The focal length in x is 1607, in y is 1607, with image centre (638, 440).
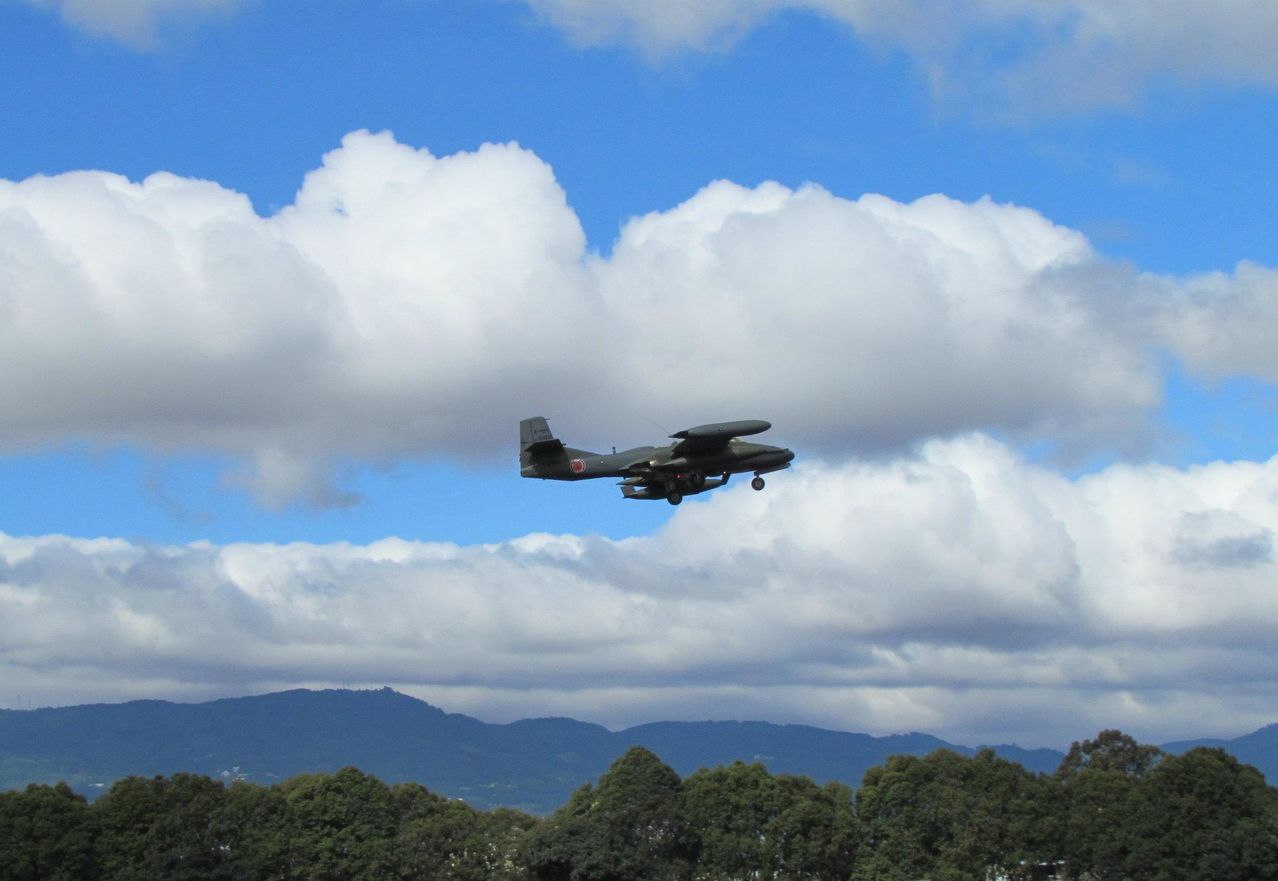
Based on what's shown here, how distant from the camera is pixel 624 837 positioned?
144125 millimetres

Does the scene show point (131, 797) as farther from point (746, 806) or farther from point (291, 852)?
point (746, 806)

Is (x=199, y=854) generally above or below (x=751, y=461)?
below

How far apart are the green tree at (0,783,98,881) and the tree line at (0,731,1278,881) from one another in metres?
0.14

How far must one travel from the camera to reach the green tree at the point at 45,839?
129 metres

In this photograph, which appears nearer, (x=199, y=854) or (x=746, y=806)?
(x=199, y=854)

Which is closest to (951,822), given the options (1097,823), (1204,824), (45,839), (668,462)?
(1097,823)

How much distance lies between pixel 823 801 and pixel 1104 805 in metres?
25.8

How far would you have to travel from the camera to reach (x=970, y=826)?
484ft

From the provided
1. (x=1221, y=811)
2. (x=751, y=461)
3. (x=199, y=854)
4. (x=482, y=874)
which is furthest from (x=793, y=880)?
(x=751, y=461)

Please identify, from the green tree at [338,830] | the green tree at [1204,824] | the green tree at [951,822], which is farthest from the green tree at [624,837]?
the green tree at [1204,824]

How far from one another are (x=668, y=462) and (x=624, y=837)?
60.0m

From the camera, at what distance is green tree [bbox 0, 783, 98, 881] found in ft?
423

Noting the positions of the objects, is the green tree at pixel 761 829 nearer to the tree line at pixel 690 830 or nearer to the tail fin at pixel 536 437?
the tree line at pixel 690 830

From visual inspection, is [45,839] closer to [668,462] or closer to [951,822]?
[668,462]
